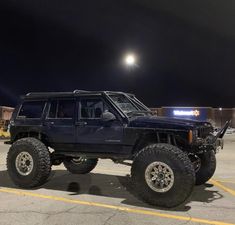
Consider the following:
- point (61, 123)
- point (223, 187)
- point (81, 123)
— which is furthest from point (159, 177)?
point (61, 123)

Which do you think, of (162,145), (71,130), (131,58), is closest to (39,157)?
(71,130)

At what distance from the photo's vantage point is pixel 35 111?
29.5 ft

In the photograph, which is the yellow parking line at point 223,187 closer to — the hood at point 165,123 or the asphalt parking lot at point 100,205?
the asphalt parking lot at point 100,205

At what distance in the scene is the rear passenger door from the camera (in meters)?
8.32

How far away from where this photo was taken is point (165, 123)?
7250 millimetres

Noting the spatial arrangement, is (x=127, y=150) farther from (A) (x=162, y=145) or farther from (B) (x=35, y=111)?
(B) (x=35, y=111)

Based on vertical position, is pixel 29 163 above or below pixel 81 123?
below

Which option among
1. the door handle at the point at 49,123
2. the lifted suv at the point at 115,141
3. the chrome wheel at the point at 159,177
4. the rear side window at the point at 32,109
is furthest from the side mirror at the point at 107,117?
the rear side window at the point at 32,109

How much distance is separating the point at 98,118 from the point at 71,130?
2.33ft

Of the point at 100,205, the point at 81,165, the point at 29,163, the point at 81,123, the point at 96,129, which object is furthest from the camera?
the point at 81,165

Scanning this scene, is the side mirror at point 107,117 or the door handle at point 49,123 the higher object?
the side mirror at point 107,117

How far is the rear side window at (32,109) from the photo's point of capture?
888 cm

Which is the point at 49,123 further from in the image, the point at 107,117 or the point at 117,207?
the point at 117,207

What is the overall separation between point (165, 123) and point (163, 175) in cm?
99
